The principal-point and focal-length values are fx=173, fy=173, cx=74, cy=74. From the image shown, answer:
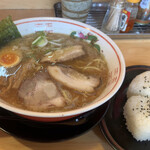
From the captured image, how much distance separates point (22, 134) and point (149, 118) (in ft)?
2.18

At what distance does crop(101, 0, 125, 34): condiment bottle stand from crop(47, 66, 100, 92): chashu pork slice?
0.82 metres

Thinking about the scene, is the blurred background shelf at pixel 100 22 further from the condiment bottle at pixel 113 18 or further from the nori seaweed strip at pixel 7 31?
the nori seaweed strip at pixel 7 31

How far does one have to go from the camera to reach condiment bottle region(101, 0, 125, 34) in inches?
61.4

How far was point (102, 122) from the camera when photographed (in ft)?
3.06

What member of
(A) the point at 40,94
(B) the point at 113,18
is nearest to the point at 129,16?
(B) the point at 113,18

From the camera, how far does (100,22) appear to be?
183cm

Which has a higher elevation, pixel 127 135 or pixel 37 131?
pixel 37 131

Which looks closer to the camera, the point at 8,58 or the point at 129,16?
the point at 8,58

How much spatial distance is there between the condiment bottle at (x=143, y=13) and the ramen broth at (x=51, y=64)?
92 centimetres

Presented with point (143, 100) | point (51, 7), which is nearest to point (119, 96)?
point (143, 100)

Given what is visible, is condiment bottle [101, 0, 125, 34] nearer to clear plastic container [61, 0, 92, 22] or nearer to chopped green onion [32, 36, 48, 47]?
clear plastic container [61, 0, 92, 22]

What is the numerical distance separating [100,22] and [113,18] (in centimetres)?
22

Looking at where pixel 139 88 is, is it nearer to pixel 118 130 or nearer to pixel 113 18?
pixel 118 130

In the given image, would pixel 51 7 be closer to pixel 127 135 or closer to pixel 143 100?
pixel 143 100
